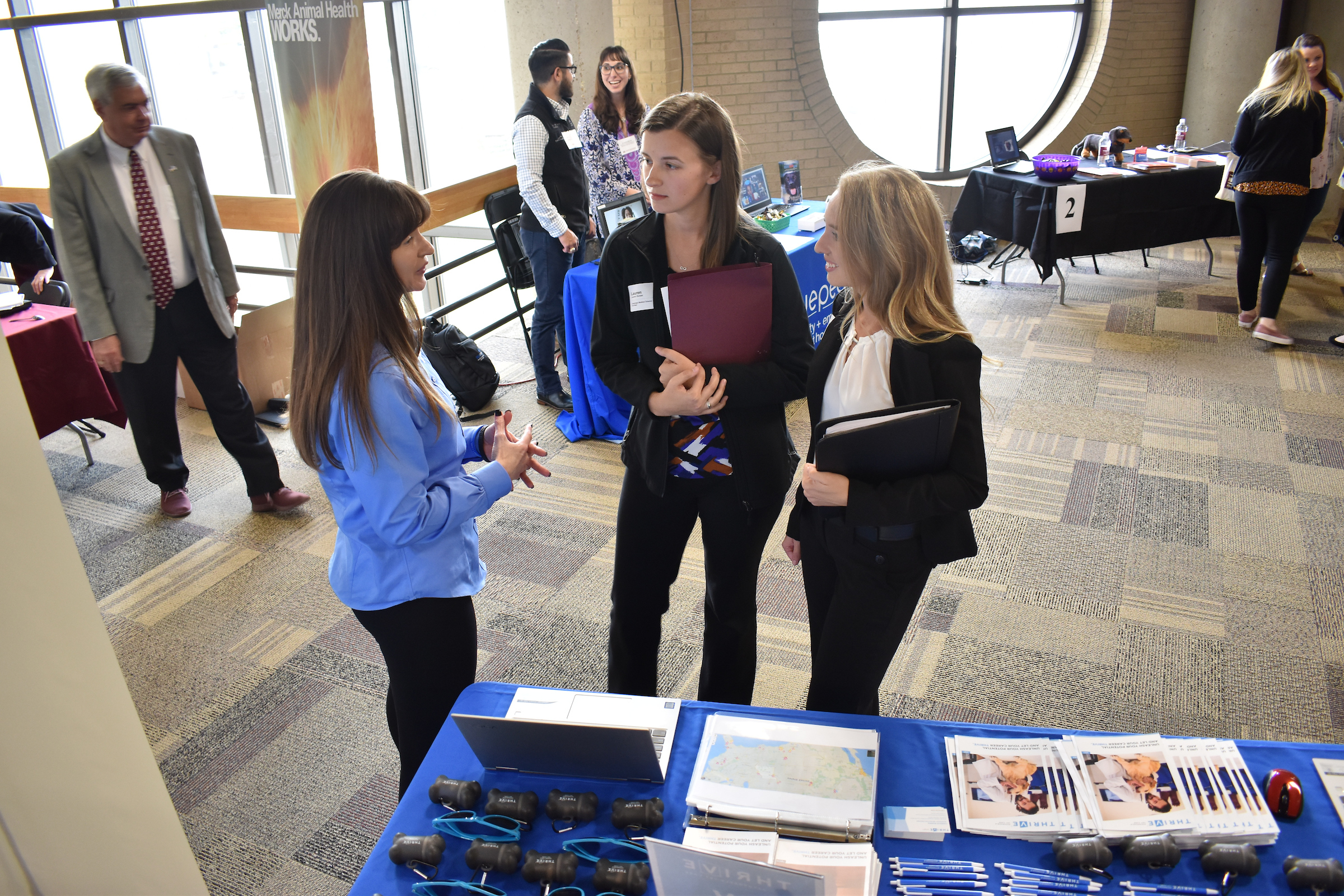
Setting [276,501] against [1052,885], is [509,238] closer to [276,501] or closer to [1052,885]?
[276,501]

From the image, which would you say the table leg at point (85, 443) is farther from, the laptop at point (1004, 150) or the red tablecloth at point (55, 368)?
the laptop at point (1004, 150)

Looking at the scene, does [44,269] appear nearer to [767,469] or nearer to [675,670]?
[675,670]

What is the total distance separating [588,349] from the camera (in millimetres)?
3943

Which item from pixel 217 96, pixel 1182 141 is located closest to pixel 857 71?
pixel 1182 141

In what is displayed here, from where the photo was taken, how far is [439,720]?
171 cm

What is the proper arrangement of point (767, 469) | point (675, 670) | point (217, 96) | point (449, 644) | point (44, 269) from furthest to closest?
point (217, 96)
point (44, 269)
point (675, 670)
point (767, 469)
point (449, 644)

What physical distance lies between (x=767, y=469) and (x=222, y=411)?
258 cm

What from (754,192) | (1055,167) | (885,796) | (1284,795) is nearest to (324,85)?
(754,192)

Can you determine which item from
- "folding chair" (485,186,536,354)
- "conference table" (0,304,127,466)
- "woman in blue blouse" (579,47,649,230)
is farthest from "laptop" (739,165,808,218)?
"conference table" (0,304,127,466)

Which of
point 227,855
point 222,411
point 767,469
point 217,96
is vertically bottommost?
point 227,855

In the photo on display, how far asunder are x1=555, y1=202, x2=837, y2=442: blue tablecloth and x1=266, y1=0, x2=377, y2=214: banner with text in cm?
100

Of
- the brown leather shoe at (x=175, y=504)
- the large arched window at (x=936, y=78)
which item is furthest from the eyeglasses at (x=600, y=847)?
the large arched window at (x=936, y=78)

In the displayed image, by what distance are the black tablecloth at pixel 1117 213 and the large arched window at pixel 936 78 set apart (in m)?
2.03

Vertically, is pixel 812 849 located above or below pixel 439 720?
above
